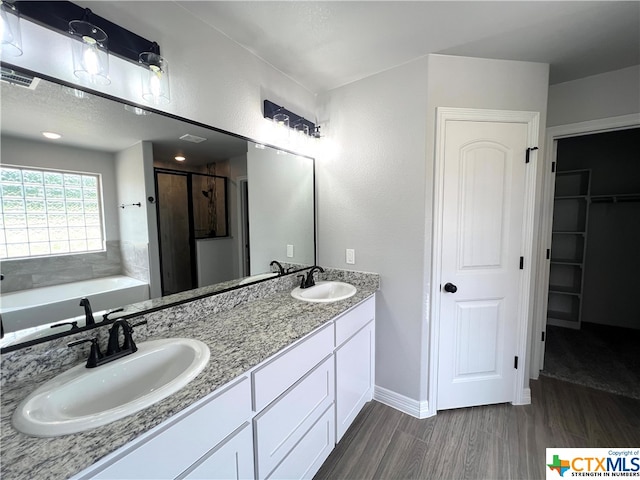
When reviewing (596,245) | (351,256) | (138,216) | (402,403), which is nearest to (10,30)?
(138,216)

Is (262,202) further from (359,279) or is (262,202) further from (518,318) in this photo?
(518,318)

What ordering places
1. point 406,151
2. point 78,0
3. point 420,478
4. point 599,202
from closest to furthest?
1. point 78,0
2. point 420,478
3. point 406,151
4. point 599,202

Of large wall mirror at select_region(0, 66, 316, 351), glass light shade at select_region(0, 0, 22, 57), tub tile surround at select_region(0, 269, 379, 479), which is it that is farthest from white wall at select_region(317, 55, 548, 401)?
glass light shade at select_region(0, 0, 22, 57)

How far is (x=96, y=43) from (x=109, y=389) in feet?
4.27

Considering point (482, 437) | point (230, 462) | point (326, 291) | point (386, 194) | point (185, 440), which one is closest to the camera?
point (185, 440)

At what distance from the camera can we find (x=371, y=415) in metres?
1.93

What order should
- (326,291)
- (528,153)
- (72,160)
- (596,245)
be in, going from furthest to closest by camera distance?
(596,245) → (326,291) → (528,153) → (72,160)

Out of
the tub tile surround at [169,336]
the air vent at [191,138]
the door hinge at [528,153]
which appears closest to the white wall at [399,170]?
the door hinge at [528,153]

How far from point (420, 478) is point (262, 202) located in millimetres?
1934

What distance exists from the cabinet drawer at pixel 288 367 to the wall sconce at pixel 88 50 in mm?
1329

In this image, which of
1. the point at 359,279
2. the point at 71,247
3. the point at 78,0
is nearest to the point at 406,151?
the point at 359,279

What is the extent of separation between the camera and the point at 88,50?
3.28 feet

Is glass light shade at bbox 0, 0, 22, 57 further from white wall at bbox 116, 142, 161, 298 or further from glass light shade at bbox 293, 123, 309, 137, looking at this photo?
glass light shade at bbox 293, 123, 309, 137

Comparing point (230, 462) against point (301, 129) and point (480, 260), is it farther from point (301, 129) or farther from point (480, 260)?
point (301, 129)
